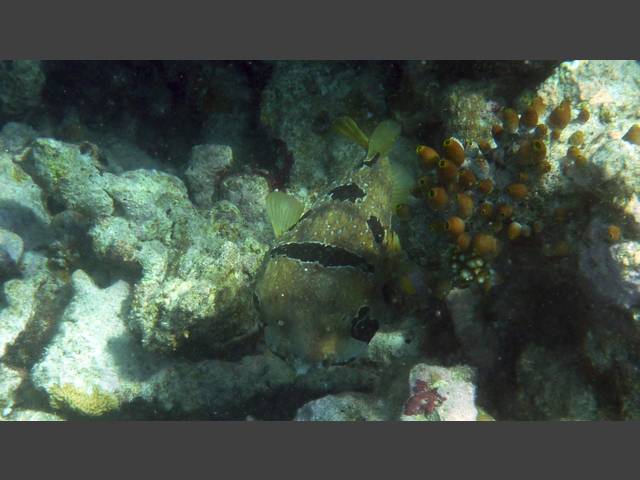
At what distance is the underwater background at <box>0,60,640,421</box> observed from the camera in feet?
11.2

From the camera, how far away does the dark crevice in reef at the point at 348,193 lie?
13.3 feet

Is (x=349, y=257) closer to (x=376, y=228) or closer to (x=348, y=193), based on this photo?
(x=376, y=228)

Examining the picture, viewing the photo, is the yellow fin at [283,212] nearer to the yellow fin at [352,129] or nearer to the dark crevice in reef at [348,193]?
the dark crevice in reef at [348,193]

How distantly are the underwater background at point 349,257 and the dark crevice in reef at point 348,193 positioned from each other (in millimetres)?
22

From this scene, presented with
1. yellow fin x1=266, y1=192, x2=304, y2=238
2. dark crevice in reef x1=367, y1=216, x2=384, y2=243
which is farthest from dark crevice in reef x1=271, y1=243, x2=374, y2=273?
yellow fin x1=266, y1=192, x2=304, y2=238

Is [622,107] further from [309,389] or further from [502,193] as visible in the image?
[309,389]

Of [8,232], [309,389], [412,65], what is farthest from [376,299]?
→ [8,232]

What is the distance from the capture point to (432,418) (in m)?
3.39

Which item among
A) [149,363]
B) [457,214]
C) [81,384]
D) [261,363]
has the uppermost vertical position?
[457,214]

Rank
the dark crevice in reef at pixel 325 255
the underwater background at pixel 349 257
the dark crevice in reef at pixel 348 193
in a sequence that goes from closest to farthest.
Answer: the underwater background at pixel 349 257
the dark crevice in reef at pixel 325 255
the dark crevice in reef at pixel 348 193

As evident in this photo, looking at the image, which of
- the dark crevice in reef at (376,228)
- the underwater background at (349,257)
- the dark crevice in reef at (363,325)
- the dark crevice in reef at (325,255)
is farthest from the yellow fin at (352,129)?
the dark crevice in reef at (363,325)

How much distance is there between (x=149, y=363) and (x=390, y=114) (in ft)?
14.2

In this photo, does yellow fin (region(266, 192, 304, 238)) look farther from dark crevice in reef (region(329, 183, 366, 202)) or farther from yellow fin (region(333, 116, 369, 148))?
yellow fin (region(333, 116, 369, 148))

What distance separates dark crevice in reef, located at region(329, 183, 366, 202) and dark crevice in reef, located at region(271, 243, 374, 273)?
26.1 inches
